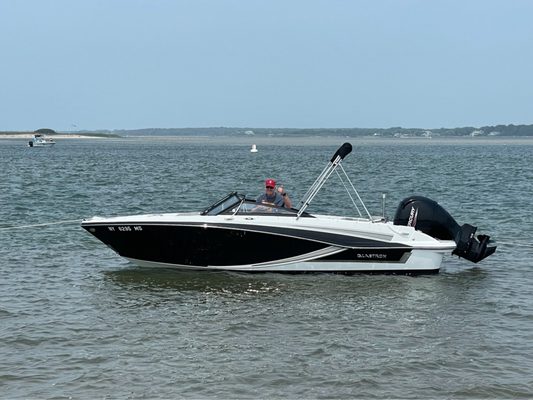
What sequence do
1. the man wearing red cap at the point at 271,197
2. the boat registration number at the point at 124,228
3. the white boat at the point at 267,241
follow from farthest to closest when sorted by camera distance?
the man wearing red cap at the point at 271,197 < the boat registration number at the point at 124,228 < the white boat at the point at 267,241

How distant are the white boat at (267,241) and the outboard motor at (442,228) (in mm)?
402

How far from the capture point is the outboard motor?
50.8ft

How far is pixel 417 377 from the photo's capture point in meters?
9.10

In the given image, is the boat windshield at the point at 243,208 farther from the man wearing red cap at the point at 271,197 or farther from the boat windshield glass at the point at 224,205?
the man wearing red cap at the point at 271,197

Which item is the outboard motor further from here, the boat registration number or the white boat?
the boat registration number

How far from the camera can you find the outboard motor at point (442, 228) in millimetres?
15469

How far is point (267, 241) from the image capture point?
14.7m

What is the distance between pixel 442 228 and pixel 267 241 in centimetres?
391

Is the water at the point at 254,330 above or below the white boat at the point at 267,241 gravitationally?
below

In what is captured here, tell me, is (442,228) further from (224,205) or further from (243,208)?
(224,205)

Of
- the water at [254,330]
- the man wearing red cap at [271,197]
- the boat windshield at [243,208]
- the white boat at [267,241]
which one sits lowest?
the water at [254,330]

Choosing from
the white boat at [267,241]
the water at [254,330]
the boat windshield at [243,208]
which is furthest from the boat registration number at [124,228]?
the boat windshield at [243,208]

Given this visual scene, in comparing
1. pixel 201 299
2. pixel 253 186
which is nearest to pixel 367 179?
pixel 253 186

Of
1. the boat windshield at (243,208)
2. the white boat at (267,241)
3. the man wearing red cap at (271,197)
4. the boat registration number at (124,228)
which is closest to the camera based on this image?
the white boat at (267,241)
